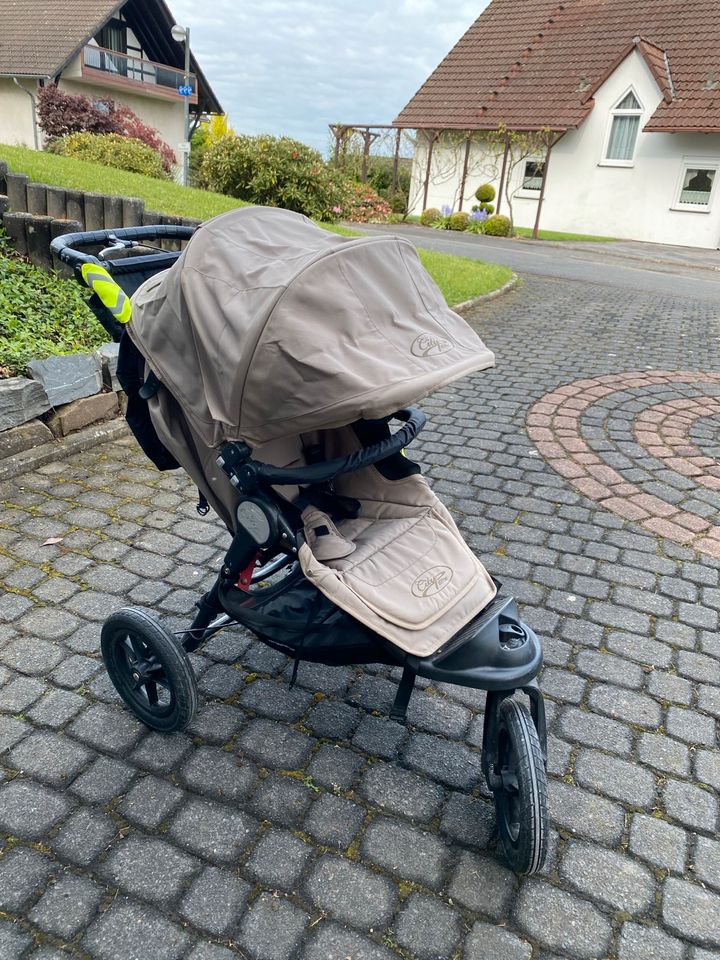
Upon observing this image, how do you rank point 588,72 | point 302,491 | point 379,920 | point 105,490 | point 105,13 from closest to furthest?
point 379,920 < point 302,491 < point 105,490 < point 588,72 < point 105,13

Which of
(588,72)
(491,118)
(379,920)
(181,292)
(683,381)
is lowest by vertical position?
(379,920)

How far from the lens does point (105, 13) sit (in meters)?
29.3

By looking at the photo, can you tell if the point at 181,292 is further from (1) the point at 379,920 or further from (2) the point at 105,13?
(2) the point at 105,13

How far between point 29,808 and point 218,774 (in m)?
0.58

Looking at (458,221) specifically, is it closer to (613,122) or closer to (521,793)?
(613,122)

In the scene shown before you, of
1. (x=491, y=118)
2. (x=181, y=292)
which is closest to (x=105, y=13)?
(x=491, y=118)

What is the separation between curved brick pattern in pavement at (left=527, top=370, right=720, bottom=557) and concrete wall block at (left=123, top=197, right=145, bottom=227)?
4306 millimetres

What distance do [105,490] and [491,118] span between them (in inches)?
1027

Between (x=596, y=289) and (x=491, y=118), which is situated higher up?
(x=491, y=118)

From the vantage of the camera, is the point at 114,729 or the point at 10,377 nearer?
the point at 114,729

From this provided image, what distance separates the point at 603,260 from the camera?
1748 centimetres

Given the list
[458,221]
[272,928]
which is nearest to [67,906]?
[272,928]

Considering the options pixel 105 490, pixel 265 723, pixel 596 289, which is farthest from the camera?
pixel 596 289

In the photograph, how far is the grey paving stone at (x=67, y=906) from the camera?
1.97m
